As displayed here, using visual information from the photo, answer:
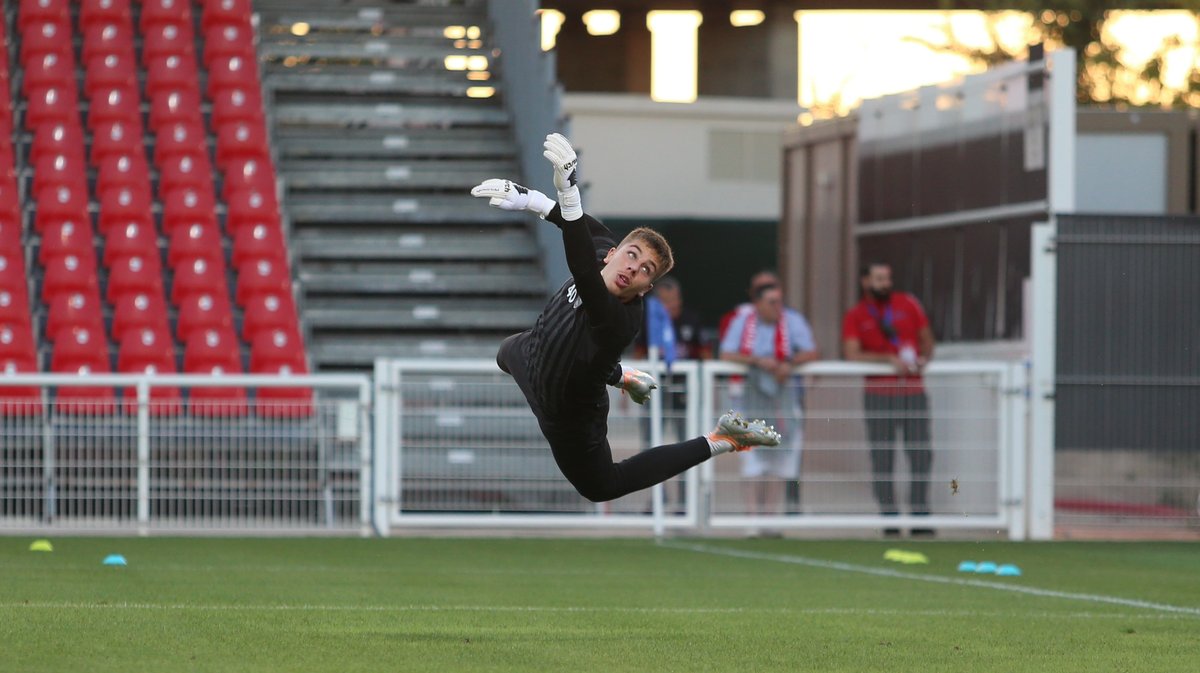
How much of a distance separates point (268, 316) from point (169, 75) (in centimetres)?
386

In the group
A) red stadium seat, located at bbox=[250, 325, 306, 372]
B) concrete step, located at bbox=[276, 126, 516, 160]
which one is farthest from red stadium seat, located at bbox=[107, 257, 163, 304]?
concrete step, located at bbox=[276, 126, 516, 160]

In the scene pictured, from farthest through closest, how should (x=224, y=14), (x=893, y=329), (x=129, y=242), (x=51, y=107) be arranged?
1. (x=224, y=14)
2. (x=51, y=107)
3. (x=129, y=242)
4. (x=893, y=329)

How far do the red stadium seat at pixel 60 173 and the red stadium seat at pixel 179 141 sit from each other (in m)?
0.78

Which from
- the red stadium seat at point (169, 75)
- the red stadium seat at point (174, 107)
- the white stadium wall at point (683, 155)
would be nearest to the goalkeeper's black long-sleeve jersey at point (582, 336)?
the red stadium seat at point (174, 107)

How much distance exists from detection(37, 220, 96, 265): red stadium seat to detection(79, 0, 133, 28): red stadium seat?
3.23 meters

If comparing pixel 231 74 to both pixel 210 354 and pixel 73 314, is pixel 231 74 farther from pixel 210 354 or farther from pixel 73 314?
pixel 210 354

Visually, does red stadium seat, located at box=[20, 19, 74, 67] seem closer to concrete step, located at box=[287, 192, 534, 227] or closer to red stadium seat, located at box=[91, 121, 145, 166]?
red stadium seat, located at box=[91, 121, 145, 166]

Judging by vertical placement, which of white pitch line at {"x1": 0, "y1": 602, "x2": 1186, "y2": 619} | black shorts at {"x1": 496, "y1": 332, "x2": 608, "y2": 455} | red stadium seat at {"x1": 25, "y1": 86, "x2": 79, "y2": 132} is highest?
red stadium seat at {"x1": 25, "y1": 86, "x2": 79, "y2": 132}

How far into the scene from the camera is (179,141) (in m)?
20.2

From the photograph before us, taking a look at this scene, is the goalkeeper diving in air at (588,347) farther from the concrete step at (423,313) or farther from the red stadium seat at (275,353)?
the concrete step at (423,313)

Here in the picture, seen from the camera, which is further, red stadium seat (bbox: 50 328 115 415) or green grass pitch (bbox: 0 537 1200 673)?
red stadium seat (bbox: 50 328 115 415)

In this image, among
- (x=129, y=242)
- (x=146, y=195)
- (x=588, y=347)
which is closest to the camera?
(x=588, y=347)

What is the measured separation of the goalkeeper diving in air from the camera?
24.3 feet

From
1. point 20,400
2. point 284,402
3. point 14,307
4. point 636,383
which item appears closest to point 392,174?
point 14,307
